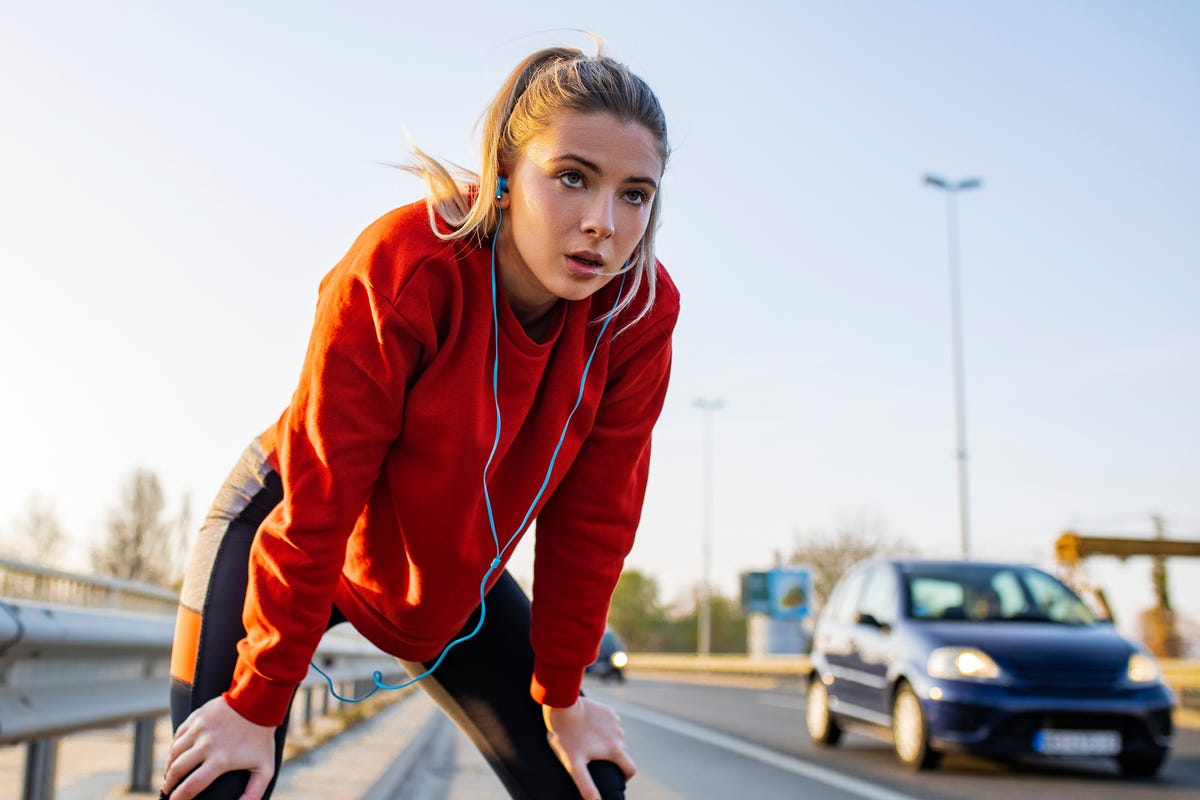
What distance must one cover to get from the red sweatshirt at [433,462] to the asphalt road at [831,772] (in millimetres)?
4552

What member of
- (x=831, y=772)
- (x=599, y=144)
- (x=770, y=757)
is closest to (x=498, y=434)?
(x=599, y=144)

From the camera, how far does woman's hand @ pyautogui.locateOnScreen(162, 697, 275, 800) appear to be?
7.18 ft

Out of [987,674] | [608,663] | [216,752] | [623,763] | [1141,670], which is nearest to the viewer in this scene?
[216,752]

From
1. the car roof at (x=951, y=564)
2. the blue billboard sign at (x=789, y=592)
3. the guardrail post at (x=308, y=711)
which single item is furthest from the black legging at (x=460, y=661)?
the blue billboard sign at (x=789, y=592)

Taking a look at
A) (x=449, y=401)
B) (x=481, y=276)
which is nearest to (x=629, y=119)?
(x=481, y=276)

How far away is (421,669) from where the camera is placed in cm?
279

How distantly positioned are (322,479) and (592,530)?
576mm

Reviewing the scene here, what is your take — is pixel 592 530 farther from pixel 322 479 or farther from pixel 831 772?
pixel 831 772

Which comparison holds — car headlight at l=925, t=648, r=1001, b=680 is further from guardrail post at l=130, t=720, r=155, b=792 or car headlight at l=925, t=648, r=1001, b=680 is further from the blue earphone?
the blue earphone

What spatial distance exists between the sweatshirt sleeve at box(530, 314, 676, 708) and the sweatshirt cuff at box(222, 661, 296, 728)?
545mm

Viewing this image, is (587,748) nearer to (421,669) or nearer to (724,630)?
(421,669)

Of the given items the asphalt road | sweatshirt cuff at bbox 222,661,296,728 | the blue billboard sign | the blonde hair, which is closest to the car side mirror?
the asphalt road

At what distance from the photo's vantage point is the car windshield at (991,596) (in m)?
10.1

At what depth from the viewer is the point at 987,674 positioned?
8930 mm
